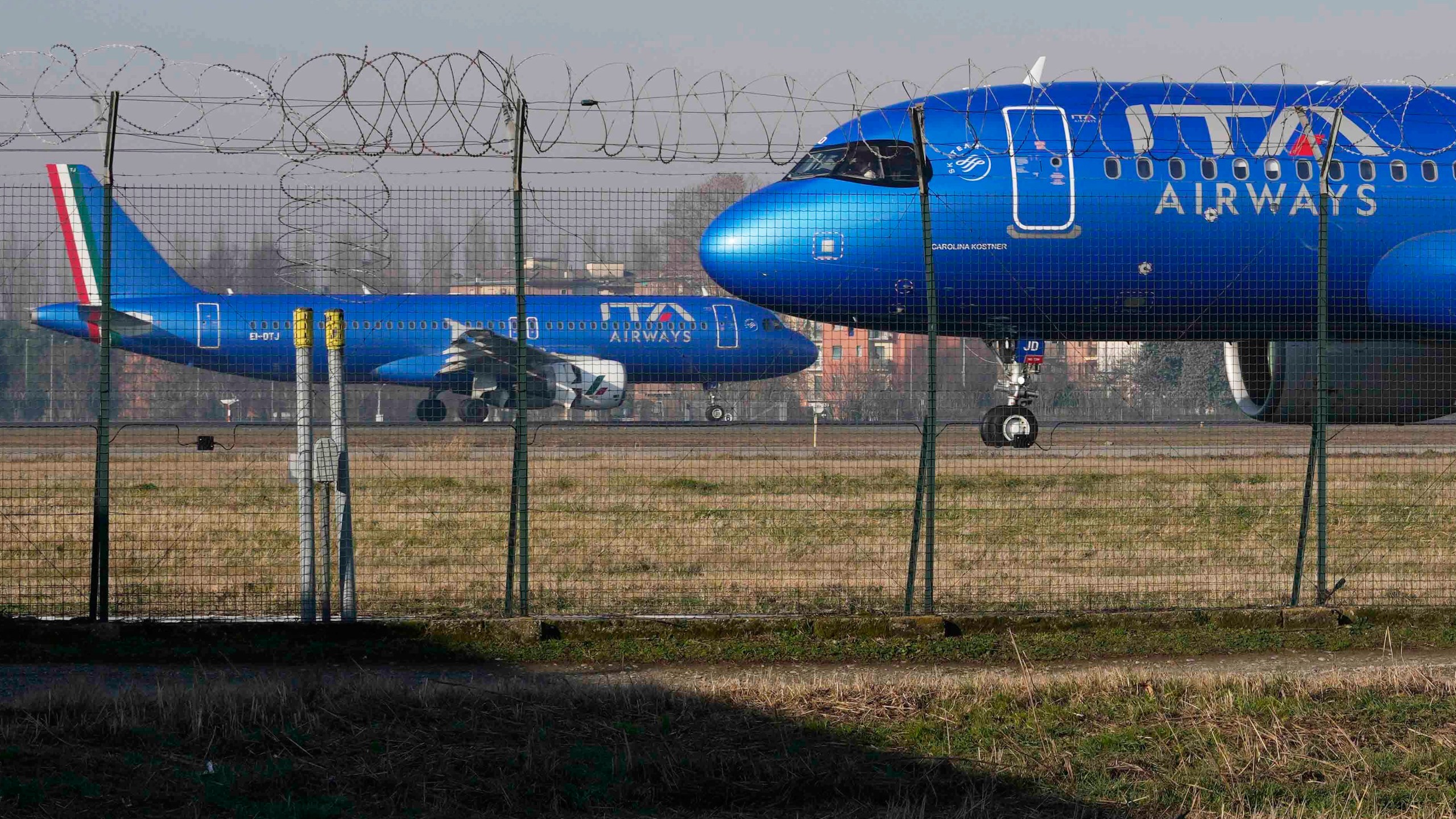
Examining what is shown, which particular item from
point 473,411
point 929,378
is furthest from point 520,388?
point 473,411

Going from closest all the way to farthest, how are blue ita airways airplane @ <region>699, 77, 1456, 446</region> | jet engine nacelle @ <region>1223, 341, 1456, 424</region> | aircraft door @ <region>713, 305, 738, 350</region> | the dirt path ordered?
the dirt path → jet engine nacelle @ <region>1223, 341, 1456, 424</region> → blue ita airways airplane @ <region>699, 77, 1456, 446</region> → aircraft door @ <region>713, 305, 738, 350</region>

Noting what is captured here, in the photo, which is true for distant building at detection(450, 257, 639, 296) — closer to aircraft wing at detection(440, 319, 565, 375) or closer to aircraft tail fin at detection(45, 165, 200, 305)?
aircraft tail fin at detection(45, 165, 200, 305)

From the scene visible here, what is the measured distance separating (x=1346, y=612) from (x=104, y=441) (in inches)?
323

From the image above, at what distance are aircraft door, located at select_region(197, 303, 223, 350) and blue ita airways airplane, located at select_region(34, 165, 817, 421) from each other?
0.03 meters

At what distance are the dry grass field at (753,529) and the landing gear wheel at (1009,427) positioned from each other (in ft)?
1.31

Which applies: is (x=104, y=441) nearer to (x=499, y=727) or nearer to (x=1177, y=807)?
(x=499, y=727)

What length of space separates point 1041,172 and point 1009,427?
3.39 metres

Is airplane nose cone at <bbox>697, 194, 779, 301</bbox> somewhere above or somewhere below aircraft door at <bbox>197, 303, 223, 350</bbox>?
above

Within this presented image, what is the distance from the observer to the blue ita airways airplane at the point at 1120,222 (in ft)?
59.1

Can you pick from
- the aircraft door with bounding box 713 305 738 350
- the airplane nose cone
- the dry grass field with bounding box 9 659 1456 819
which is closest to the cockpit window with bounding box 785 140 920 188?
the airplane nose cone

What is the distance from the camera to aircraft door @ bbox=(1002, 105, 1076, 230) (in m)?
19.0

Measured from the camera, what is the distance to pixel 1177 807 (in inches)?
219

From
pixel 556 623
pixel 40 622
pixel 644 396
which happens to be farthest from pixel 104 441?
pixel 644 396

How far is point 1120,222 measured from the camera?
19.7 meters
